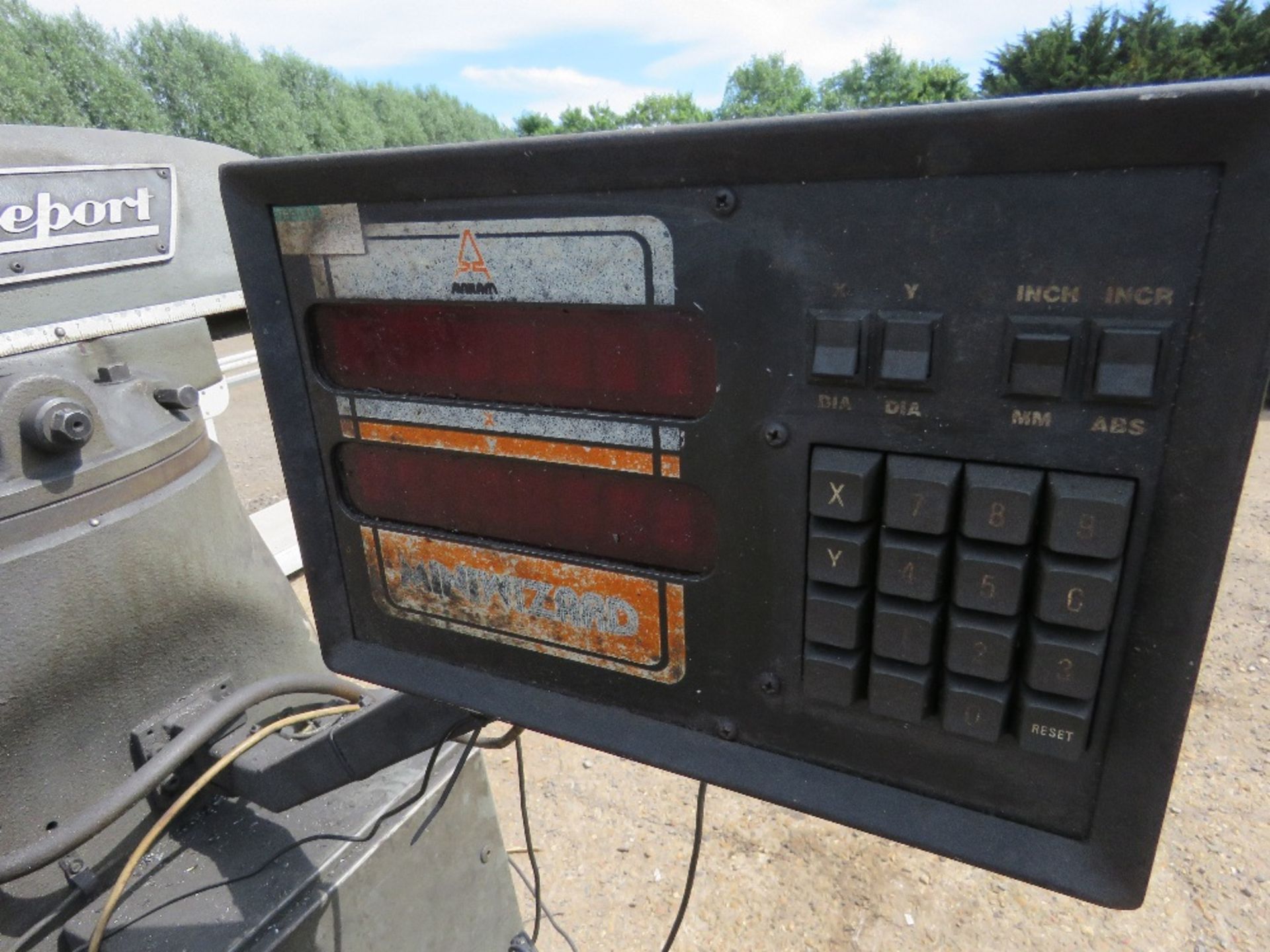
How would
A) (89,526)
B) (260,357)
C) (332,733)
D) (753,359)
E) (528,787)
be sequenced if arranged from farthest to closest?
(528,787)
(89,526)
(332,733)
(260,357)
(753,359)

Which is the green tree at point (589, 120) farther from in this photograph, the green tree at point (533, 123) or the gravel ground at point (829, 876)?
the gravel ground at point (829, 876)

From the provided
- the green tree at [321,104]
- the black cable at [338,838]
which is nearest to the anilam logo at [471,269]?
the black cable at [338,838]

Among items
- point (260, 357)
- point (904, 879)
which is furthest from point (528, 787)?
point (260, 357)

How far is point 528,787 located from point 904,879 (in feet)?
3.89

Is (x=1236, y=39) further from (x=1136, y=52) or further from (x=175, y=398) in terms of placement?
(x=175, y=398)

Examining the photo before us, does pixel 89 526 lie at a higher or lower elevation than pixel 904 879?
higher

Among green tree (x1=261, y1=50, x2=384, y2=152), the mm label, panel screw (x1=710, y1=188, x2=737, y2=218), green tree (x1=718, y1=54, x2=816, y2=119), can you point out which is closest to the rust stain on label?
the mm label

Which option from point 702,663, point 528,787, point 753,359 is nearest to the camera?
point 753,359

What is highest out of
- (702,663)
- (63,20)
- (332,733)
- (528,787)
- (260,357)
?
(63,20)

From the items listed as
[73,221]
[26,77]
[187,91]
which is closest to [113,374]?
[73,221]

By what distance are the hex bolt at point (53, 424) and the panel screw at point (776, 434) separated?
3.24 feet

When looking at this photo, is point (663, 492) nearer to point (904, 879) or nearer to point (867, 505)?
point (867, 505)

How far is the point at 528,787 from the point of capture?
2674mm

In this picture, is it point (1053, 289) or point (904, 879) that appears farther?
point (904, 879)
